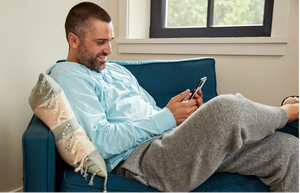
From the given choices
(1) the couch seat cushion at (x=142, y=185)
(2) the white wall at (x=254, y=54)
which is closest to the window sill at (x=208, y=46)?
(2) the white wall at (x=254, y=54)

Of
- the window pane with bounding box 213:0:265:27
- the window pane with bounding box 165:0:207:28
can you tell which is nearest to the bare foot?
the window pane with bounding box 213:0:265:27

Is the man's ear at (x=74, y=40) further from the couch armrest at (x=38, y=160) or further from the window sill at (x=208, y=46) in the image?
the window sill at (x=208, y=46)

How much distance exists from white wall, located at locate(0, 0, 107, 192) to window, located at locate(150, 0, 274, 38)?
3.19ft

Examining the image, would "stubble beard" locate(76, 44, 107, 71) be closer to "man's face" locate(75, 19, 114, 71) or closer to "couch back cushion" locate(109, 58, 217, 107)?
"man's face" locate(75, 19, 114, 71)

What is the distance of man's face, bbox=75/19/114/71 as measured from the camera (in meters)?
1.24

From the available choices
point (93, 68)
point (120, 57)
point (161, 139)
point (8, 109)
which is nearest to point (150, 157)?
point (161, 139)

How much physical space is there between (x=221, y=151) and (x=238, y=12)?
152cm

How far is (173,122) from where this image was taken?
1123mm

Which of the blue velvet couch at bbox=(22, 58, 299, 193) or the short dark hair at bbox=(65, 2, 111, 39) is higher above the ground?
the short dark hair at bbox=(65, 2, 111, 39)

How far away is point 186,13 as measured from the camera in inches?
88.2

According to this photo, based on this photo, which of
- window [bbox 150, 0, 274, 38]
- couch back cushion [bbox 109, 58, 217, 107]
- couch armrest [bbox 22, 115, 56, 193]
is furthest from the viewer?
window [bbox 150, 0, 274, 38]

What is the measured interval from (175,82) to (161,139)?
70 centimetres

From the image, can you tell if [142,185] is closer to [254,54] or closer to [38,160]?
[38,160]

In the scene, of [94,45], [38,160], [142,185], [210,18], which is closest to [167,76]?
[94,45]
